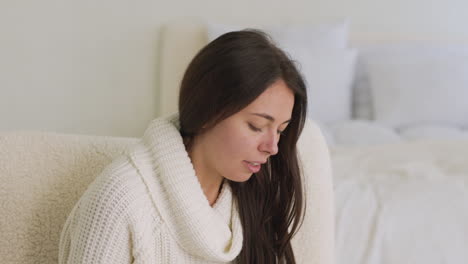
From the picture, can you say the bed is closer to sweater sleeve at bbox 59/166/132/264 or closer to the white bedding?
the white bedding

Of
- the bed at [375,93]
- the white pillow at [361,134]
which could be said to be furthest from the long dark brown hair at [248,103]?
the white pillow at [361,134]

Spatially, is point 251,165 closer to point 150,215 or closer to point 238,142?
point 238,142

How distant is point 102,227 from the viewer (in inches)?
41.1

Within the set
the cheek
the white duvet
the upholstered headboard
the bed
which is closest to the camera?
the cheek

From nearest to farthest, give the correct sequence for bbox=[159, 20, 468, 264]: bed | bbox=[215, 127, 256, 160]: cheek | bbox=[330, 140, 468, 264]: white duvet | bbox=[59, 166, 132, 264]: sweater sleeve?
1. bbox=[59, 166, 132, 264]: sweater sleeve
2. bbox=[215, 127, 256, 160]: cheek
3. bbox=[330, 140, 468, 264]: white duvet
4. bbox=[159, 20, 468, 264]: bed

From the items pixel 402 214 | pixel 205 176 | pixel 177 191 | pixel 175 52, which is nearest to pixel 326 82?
pixel 175 52

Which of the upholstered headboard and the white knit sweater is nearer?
the white knit sweater

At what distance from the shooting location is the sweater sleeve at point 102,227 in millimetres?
1040

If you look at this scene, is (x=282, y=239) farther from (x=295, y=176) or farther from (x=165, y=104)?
(x=165, y=104)

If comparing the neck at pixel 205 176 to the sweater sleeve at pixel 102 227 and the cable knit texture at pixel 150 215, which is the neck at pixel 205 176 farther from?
the sweater sleeve at pixel 102 227

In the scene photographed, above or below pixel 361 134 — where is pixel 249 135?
above

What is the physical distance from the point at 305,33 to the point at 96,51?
1029 millimetres

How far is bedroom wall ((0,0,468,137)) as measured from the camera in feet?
9.78

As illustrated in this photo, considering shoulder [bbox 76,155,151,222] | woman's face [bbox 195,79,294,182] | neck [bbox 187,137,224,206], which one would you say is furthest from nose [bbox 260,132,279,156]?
shoulder [bbox 76,155,151,222]
